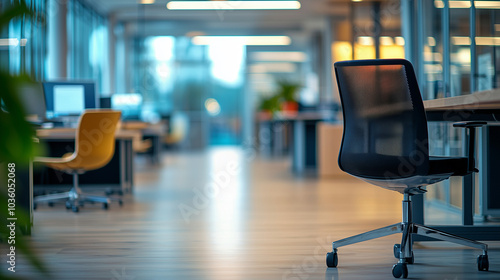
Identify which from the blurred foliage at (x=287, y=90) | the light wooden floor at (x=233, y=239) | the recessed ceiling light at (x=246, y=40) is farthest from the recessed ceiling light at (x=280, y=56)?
the light wooden floor at (x=233, y=239)

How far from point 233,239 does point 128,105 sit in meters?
6.92

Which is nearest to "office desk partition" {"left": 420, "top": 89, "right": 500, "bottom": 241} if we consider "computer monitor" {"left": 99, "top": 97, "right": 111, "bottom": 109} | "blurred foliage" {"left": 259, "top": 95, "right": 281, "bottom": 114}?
"computer monitor" {"left": 99, "top": 97, "right": 111, "bottom": 109}

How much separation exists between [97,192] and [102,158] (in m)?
1.49

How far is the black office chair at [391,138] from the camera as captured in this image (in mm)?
2434

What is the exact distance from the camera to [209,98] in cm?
1741

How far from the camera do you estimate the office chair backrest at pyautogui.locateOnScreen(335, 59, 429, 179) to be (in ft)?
7.98

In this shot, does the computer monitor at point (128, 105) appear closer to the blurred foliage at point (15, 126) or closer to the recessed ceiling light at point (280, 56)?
the recessed ceiling light at point (280, 56)

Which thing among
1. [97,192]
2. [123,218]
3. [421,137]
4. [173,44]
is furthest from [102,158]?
[173,44]

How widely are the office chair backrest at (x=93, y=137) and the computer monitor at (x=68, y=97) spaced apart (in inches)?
41.7

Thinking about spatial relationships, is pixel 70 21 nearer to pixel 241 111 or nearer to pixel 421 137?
pixel 241 111

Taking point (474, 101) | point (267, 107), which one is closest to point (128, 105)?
point (267, 107)

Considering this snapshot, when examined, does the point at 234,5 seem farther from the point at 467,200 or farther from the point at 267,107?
the point at 467,200

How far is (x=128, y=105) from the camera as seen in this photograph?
10.0 m

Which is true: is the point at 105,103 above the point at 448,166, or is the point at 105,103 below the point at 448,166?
above
